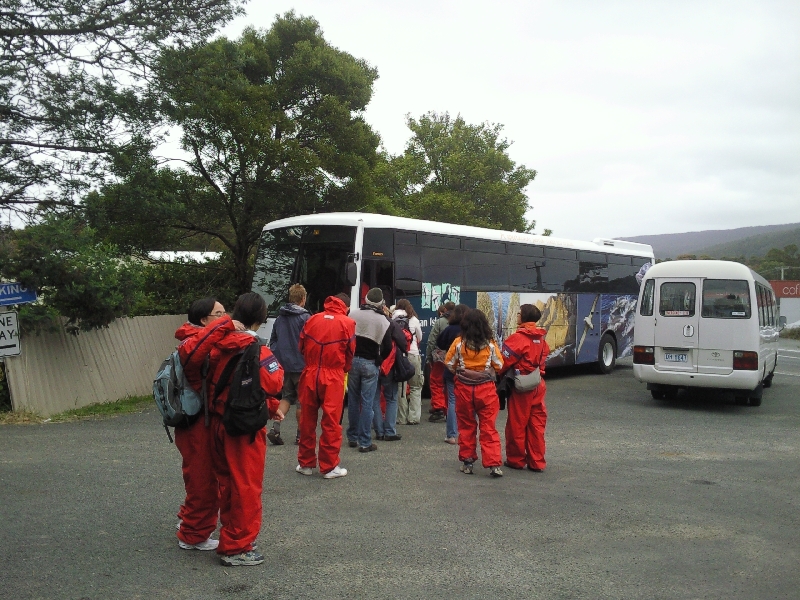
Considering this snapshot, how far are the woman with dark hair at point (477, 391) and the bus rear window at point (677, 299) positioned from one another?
6347 mm

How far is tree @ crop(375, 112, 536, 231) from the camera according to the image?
37625mm

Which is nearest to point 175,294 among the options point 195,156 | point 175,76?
point 195,156

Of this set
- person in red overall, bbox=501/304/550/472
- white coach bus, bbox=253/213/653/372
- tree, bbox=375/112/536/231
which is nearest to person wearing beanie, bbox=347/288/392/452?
person in red overall, bbox=501/304/550/472

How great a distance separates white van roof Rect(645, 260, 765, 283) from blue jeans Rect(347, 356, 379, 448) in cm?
691

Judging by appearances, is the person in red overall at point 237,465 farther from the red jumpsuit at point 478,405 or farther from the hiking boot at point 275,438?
the hiking boot at point 275,438

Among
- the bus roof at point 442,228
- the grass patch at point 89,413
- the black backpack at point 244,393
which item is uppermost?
the bus roof at point 442,228

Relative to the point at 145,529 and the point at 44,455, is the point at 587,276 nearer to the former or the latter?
the point at 44,455

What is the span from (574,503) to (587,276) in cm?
1281

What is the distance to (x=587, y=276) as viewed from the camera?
748 inches

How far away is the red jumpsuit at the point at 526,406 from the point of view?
793 cm

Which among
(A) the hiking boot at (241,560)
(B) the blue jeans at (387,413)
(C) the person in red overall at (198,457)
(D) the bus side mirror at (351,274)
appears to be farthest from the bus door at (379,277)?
(A) the hiking boot at (241,560)

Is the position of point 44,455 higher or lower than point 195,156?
lower

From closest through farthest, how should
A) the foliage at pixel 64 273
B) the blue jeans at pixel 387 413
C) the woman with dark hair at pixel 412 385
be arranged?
1. the blue jeans at pixel 387 413
2. the woman with dark hair at pixel 412 385
3. the foliage at pixel 64 273

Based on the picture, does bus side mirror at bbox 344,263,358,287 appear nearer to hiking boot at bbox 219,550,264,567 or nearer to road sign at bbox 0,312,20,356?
road sign at bbox 0,312,20,356
